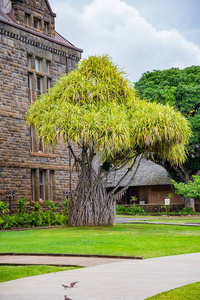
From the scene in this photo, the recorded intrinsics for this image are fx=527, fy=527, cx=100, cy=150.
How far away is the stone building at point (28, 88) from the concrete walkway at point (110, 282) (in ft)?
59.5

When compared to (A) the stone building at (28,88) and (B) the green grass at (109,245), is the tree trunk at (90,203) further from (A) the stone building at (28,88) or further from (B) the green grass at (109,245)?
(B) the green grass at (109,245)

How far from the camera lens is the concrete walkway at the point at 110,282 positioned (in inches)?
294

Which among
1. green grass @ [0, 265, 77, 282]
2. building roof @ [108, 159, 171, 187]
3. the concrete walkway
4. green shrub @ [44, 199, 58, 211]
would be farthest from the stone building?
building roof @ [108, 159, 171, 187]

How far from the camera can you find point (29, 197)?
29641mm

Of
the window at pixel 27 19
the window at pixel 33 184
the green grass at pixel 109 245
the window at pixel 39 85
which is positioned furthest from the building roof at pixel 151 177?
the green grass at pixel 109 245

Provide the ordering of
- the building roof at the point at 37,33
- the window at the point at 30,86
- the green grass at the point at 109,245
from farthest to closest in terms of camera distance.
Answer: the window at the point at 30,86 → the building roof at the point at 37,33 → the green grass at the point at 109,245

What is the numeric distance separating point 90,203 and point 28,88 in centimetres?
871

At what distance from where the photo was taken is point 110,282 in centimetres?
861

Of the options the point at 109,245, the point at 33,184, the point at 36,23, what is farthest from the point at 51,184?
the point at 109,245

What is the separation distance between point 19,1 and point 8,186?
35.6 ft

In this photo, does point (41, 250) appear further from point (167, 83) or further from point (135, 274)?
point (167, 83)

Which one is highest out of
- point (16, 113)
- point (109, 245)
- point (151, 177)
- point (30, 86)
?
point (30, 86)

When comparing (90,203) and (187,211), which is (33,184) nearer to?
(90,203)

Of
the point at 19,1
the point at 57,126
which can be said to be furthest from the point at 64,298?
the point at 19,1
